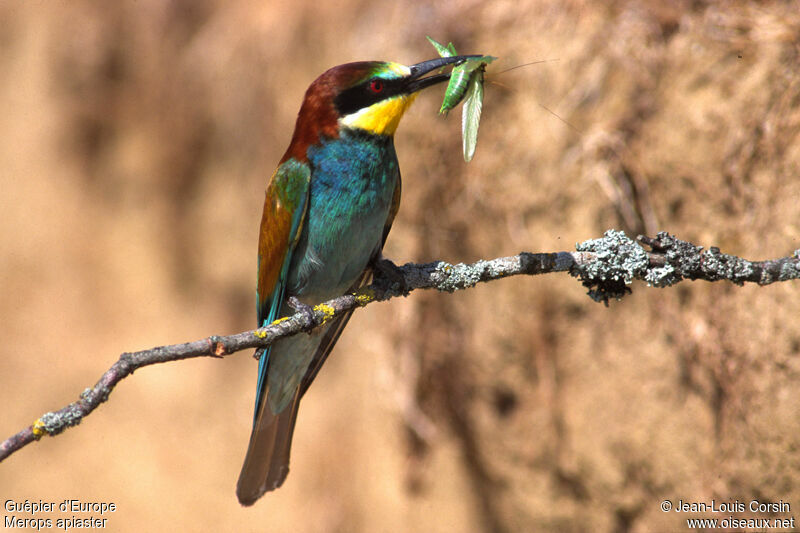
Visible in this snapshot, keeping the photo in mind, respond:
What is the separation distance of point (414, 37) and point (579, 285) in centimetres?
118

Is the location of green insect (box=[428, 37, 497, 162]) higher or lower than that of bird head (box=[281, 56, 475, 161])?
lower

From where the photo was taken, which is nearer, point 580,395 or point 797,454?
point 797,454

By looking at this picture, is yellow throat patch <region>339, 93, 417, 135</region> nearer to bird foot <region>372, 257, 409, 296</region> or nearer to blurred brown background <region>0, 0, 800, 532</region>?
bird foot <region>372, 257, 409, 296</region>

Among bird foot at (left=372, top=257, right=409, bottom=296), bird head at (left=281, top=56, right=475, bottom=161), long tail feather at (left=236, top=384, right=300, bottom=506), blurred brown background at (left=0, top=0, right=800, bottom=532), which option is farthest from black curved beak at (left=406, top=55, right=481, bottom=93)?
long tail feather at (left=236, top=384, right=300, bottom=506)

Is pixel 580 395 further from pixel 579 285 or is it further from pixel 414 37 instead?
pixel 414 37

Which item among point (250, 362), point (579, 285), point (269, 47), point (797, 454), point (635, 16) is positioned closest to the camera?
point (797, 454)

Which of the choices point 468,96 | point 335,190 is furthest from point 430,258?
point 468,96

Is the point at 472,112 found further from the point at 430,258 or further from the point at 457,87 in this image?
the point at 430,258

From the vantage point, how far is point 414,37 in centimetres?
279

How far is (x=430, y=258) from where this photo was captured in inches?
112

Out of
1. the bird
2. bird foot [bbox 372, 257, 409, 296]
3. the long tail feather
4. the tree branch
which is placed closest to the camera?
the tree branch

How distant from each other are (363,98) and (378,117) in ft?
0.23

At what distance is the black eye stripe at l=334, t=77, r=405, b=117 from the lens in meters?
1.90

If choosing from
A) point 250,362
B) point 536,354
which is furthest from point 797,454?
point 250,362
